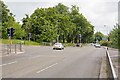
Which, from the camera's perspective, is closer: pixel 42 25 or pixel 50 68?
pixel 50 68

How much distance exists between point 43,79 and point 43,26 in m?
83.7

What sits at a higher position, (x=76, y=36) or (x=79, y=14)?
(x=79, y=14)

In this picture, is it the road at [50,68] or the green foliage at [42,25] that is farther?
the green foliage at [42,25]

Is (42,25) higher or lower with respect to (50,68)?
higher

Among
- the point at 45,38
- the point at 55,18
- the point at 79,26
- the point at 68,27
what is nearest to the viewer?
the point at 45,38

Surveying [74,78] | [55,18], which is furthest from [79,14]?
[74,78]

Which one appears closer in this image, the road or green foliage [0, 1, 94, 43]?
the road

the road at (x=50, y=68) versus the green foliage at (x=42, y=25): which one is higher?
the green foliage at (x=42, y=25)

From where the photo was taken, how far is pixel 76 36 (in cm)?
14638

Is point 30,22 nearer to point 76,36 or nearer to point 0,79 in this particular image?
point 76,36

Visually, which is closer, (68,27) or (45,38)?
(45,38)

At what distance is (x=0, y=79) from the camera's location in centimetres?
1477

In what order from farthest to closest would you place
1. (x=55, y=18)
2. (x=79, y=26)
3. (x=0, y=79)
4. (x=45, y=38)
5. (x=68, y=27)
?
(x=79, y=26) → (x=68, y=27) → (x=55, y=18) → (x=45, y=38) → (x=0, y=79)

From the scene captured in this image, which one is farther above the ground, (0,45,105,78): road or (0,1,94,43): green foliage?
(0,1,94,43): green foliage
